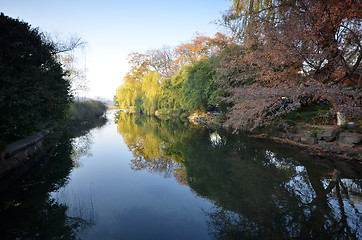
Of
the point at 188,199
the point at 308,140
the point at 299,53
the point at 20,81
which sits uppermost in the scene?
the point at 299,53

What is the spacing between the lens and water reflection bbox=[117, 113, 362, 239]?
124 inches

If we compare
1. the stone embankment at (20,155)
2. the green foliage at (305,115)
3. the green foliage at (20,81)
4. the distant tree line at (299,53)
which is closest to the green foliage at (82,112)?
the stone embankment at (20,155)

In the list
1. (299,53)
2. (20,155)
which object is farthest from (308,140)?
(20,155)

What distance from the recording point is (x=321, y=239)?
2.85 meters

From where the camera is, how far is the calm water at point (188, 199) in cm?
316

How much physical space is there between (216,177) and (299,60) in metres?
5.52

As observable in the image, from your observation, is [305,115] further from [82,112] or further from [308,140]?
[82,112]

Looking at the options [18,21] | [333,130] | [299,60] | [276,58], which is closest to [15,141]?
[18,21]

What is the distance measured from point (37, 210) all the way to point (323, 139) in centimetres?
972

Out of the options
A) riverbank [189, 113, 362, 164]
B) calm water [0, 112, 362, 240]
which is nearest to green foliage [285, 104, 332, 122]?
riverbank [189, 113, 362, 164]

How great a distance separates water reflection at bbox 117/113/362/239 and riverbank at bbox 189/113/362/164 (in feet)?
2.81

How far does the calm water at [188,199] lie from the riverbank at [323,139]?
0.90 meters

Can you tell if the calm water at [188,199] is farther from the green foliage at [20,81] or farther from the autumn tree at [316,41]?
the autumn tree at [316,41]

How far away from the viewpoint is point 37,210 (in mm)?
3715
